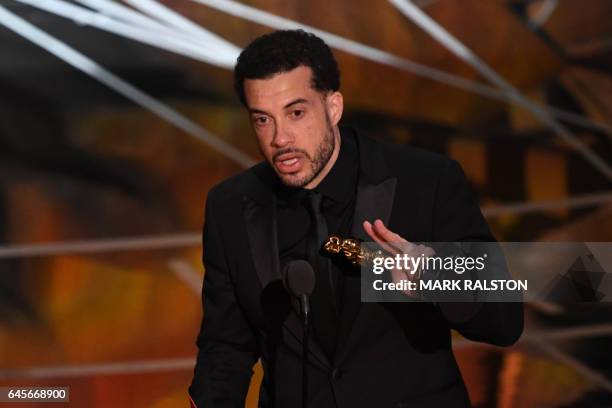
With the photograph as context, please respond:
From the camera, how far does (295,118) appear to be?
74.8 inches

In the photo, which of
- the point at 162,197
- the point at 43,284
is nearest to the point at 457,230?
the point at 162,197

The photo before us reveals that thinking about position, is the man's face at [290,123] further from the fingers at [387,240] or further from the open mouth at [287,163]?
the fingers at [387,240]

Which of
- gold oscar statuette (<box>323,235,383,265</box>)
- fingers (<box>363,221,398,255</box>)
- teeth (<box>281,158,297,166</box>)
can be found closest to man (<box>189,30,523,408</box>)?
teeth (<box>281,158,297,166</box>)

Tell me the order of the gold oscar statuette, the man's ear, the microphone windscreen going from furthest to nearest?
the man's ear → the gold oscar statuette → the microphone windscreen

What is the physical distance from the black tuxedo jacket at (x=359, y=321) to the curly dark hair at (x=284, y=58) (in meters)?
0.20

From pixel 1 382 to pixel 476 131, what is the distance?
1.89 m

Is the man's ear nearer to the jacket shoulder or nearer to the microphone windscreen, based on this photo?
the jacket shoulder

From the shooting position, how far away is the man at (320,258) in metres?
1.89

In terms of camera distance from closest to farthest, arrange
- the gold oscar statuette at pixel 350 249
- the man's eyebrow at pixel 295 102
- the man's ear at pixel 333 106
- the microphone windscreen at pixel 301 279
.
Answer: the microphone windscreen at pixel 301 279, the gold oscar statuette at pixel 350 249, the man's eyebrow at pixel 295 102, the man's ear at pixel 333 106

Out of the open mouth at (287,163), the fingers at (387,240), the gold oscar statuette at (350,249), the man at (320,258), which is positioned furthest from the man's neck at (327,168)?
the fingers at (387,240)

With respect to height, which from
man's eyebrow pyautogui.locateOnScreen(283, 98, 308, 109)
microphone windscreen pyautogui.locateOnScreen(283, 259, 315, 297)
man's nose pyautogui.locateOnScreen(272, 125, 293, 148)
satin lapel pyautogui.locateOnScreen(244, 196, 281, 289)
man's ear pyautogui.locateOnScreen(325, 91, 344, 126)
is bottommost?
microphone windscreen pyautogui.locateOnScreen(283, 259, 315, 297)

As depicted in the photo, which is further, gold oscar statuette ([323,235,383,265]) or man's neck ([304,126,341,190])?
man's neck ([304,126,341,190])

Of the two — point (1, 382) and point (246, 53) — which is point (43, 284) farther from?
point (246, 53)

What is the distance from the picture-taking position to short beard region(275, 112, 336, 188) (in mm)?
1893
